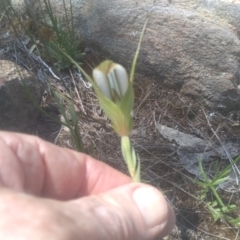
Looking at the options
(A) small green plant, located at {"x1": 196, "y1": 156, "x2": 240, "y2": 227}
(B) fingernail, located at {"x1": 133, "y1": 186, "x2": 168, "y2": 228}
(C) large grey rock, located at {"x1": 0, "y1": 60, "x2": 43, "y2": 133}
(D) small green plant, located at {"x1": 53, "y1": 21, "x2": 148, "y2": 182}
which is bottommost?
(A) small green plant, located at {"x1": 196, "y1": 156, "x2": 240, "y2": 227}

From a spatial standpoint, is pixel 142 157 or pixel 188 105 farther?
pixel 188 105

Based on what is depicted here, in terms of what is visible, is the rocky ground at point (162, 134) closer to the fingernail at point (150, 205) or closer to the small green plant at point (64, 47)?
the small green plant at point (64, 47)

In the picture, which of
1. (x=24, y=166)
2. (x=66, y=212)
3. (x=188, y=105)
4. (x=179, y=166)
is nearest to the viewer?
(x=66, y=212)

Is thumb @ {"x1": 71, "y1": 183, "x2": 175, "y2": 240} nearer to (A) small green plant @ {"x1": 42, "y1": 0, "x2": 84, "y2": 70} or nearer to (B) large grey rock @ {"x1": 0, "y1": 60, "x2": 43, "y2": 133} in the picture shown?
(B) large grey rock @ {"x1": 0, "y1": 60, "x2": 43, "y2": 133}

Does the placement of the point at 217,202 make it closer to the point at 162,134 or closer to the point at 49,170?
the point at 162,134

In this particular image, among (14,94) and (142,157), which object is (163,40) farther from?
(14,94)

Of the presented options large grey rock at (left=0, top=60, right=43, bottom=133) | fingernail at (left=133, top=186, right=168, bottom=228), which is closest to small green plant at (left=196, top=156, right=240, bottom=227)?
fingernail at (left=133, top=186, right=168, bottom=228)

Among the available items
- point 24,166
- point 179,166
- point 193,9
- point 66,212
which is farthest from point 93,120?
point 66,212

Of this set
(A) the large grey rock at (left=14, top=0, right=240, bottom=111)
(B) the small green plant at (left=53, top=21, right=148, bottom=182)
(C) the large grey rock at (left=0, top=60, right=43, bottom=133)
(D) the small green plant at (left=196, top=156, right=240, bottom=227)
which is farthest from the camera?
(A) the large grey rock at (left=14, top=0, right=240, bottom=111)

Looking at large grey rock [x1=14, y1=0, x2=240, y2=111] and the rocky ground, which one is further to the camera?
large grey rock [x1=14, y1=0, x2=240, y2=111]
